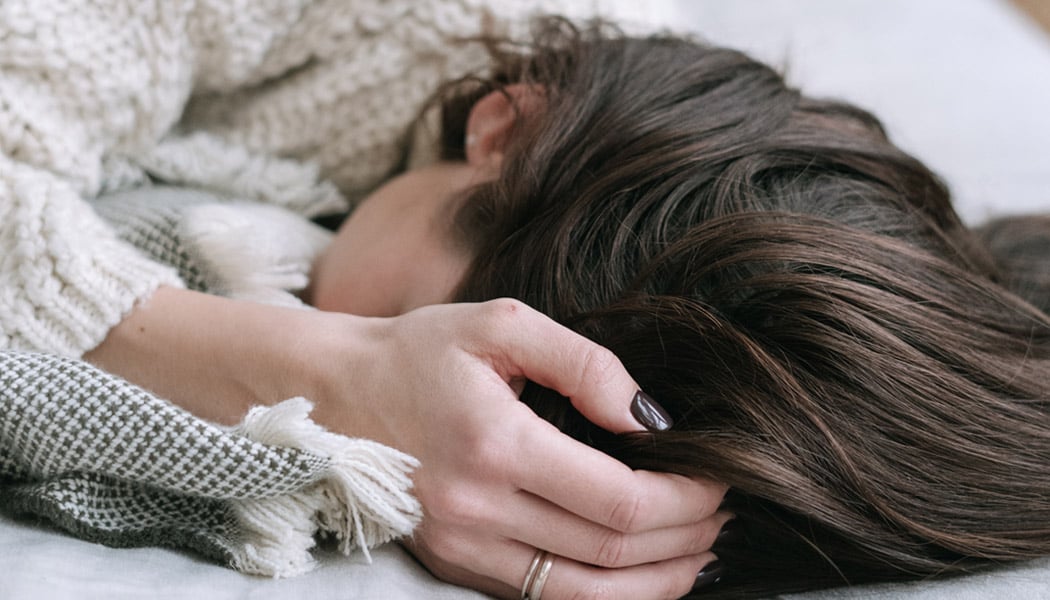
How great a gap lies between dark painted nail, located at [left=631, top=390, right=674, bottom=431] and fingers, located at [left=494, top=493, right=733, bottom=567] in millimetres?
63

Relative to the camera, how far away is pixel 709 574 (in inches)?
24.8

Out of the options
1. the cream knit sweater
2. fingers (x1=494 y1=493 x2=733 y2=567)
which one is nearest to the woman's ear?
the cream knit sweater

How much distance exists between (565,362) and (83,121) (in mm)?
521

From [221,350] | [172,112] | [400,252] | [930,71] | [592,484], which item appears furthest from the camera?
[930,71]

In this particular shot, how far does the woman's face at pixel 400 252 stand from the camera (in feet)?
2.42

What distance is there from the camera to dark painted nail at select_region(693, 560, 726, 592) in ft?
2.06

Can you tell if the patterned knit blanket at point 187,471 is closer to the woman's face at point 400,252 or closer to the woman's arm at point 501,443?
the woman's arm at point 501,443

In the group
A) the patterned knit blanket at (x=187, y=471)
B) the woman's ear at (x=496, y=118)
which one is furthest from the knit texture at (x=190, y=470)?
the woman's ear at (x=496, y=118)

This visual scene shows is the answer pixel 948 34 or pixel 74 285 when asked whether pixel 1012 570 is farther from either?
pixel 948 34

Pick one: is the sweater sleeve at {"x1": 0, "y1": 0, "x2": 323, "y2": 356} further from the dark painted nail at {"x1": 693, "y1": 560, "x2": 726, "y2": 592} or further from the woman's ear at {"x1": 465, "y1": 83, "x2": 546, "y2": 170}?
the dark painted nail at {"x1": 693, "y1": 560, "x2": 726, "y2": 592}

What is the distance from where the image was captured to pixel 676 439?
0.58 meters

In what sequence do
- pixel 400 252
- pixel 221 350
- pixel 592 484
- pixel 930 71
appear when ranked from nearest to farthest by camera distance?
1. pixel 592 484
2. pixel 221 350
3. pixel 400 252
4. pixel 930 71

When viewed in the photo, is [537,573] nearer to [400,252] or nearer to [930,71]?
[400,252]

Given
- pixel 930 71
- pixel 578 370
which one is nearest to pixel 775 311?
pixel 578 370
